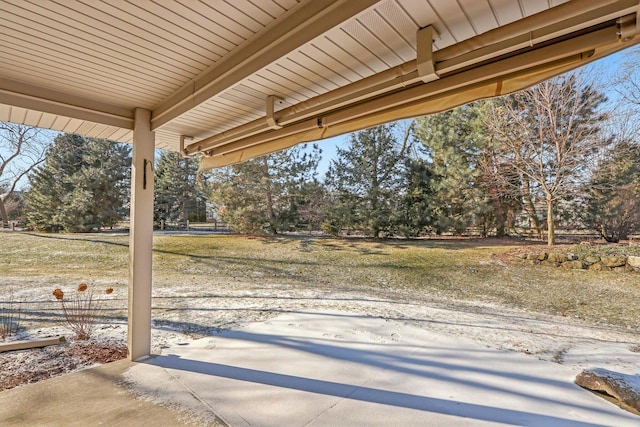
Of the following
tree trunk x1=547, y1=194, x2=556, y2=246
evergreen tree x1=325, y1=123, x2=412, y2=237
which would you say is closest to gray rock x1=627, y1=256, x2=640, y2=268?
tree trunk x1=547, y1=194, x2=556, y2=246

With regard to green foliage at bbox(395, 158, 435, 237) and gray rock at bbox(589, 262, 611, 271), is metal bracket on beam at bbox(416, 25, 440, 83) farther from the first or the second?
green foliage at bbox(395, 158, 435, 237)

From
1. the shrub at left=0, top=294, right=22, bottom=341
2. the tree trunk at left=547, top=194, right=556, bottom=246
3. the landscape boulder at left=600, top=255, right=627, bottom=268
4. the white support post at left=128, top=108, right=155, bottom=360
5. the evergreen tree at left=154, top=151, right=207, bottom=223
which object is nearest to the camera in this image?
the white support post at left=128, top=108, right=155, bottom=360

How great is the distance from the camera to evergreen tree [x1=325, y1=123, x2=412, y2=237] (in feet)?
30.4

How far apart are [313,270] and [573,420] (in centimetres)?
625

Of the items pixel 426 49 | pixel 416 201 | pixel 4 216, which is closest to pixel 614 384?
pixel 426 49

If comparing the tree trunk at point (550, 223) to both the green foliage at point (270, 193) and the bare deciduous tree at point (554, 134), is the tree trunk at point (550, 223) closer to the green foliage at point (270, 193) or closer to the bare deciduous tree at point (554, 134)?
the bare deciduous tree at point (554, 134)

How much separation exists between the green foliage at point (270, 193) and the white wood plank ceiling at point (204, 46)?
7552 mm

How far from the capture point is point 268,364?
246 cm

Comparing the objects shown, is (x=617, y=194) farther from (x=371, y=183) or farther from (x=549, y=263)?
(x=371, y=183)

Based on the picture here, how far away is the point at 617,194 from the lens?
6.37 meters

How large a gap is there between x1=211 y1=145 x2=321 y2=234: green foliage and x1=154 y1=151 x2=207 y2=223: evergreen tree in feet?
13.5

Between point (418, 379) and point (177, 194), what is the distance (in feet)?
44.7

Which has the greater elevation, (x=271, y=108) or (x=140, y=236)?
(x=271, y=108)

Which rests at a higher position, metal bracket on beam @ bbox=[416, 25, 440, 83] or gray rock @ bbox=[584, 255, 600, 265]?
metal bracket on beam @ bbox=[416, 25, 440, 83]
